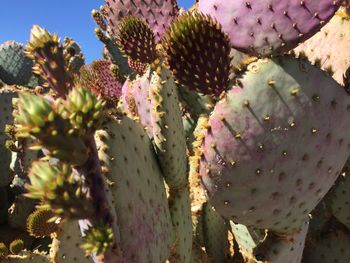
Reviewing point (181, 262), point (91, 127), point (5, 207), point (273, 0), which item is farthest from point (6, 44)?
point (91, 127)

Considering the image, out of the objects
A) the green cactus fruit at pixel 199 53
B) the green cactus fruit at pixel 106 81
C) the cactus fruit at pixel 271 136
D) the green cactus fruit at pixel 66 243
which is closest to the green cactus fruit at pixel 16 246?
the green cactus fruit at pixel 66 243

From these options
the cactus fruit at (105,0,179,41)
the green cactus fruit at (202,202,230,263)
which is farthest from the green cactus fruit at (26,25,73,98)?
the green cactus fruit at (202,202,230,263)

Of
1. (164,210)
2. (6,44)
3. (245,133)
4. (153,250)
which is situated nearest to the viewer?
(245,133)

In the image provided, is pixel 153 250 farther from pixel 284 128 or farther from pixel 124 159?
pixel 284 128

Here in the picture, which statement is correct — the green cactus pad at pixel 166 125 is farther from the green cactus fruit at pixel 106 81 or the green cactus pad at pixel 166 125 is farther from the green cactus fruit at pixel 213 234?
the green cactus fruit at pixel 213 234

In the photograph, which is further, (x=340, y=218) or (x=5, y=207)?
(x=5, y=207)
